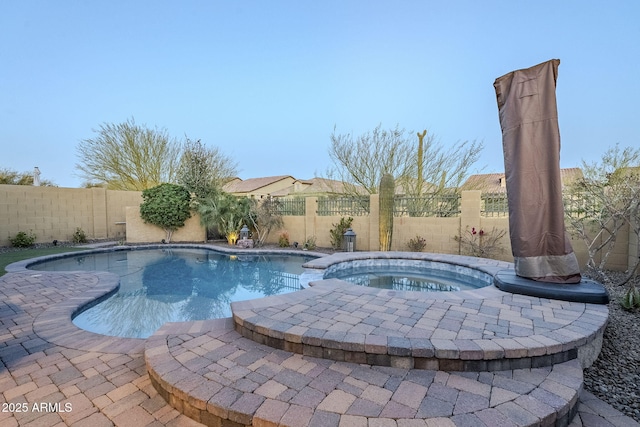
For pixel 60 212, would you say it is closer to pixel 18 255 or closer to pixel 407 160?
pixel 18 255

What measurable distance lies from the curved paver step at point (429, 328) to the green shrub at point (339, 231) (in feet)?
20.7

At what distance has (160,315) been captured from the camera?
5.06 metres

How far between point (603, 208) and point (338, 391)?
24.9ft

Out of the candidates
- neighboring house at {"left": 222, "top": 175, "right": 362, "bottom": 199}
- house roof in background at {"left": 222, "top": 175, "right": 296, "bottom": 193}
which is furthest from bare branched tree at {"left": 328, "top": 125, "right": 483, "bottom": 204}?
house roof in background at {"left": 222, "top": 175, "right": 296, "bottom": 193}

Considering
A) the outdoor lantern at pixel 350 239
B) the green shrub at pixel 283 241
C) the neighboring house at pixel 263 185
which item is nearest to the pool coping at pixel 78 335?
the outdoor lantern at pixel 350 239

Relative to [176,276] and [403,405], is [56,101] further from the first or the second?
[403,405]

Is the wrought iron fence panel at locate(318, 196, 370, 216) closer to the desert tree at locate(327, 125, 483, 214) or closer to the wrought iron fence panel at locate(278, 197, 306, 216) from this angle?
the wrought iron fence panel at locate(278, 197, 306, 216)

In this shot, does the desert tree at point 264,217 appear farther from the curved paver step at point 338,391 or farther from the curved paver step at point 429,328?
the curved paver step at point 338,391

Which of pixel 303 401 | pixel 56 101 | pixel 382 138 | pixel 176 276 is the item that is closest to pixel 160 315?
pixel 176 276

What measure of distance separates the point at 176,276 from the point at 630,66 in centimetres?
1545

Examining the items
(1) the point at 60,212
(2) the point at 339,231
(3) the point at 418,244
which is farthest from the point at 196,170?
(3) the point at 418,244

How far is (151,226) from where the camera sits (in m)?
13.8

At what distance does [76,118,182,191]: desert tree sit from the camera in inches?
689

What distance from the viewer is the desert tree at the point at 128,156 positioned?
57.4 ft
